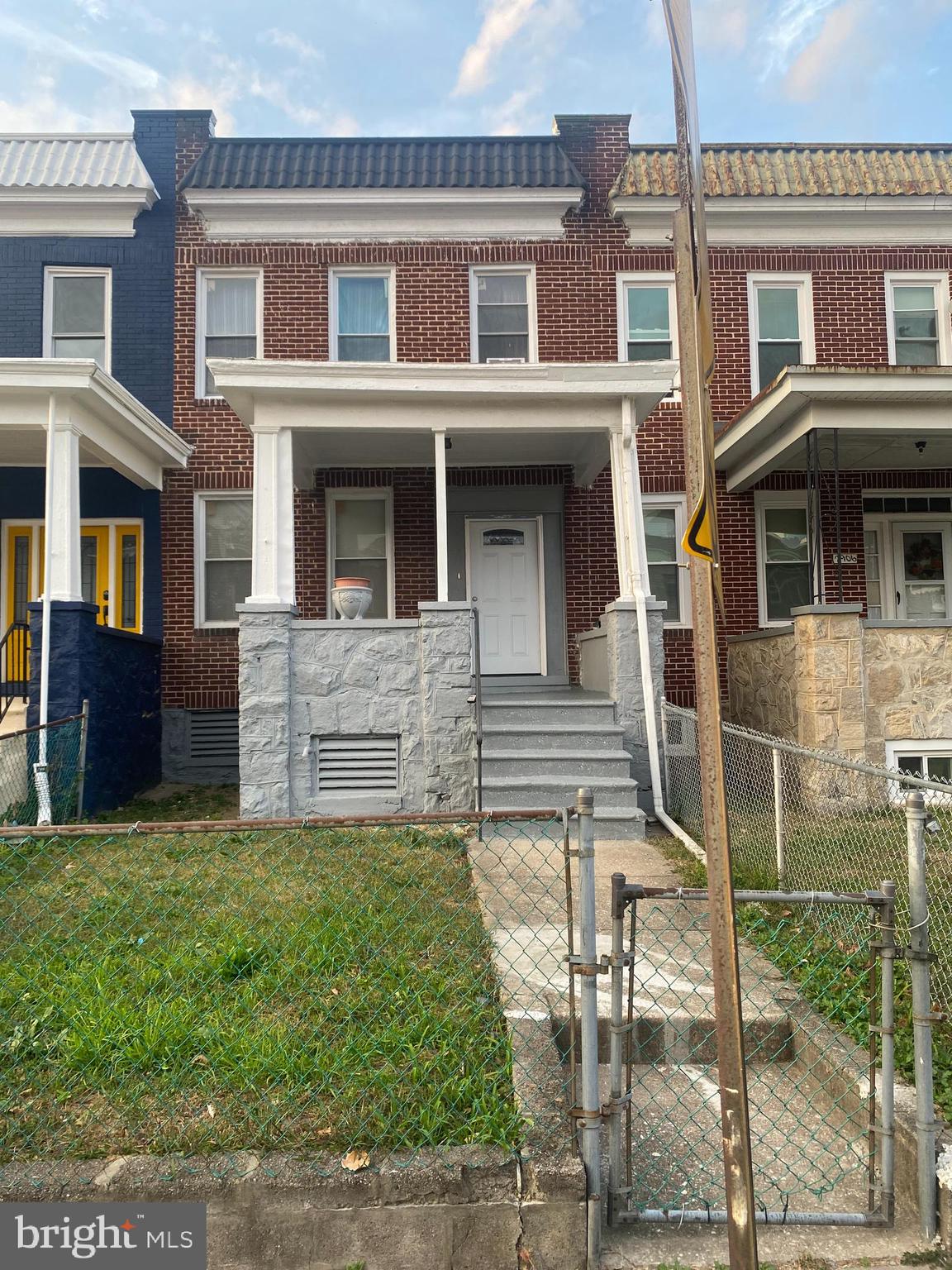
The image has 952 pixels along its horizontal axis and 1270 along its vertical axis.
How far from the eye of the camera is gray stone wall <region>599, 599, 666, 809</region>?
8305 mm

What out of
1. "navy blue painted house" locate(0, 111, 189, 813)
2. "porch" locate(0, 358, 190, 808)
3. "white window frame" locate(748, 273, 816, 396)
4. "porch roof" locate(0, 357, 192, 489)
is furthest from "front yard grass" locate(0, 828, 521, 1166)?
"white window frame" locate(748, 273, 816, 396)

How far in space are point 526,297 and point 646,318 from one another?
165cm

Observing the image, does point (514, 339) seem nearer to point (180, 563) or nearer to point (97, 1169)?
point (180, 563)

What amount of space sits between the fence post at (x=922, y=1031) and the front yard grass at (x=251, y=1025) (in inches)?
49.4

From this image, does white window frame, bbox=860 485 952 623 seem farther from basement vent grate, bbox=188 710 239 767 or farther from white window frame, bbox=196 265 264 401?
basement vent grate, bbox=188 710 239 767

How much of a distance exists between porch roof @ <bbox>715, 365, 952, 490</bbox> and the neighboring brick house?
1.94 feet

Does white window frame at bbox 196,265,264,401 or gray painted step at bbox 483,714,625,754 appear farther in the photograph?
white window frame at bbox 196,265,264,401

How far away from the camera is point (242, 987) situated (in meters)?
4.03

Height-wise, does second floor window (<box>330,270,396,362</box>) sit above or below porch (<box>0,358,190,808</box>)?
above

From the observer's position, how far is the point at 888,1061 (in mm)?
2781

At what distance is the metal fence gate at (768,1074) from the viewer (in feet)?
9.22

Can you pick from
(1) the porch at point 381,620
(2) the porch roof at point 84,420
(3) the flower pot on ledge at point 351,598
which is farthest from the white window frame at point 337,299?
(3) the flower pot on ledge at point 351,598

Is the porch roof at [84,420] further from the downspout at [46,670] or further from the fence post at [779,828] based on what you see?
the fence post at [779,828]

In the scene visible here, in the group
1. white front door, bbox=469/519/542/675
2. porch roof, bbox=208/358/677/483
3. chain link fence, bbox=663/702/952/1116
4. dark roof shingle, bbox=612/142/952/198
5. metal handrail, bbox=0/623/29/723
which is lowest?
chain link fence, bbox=663/702/952/1116
